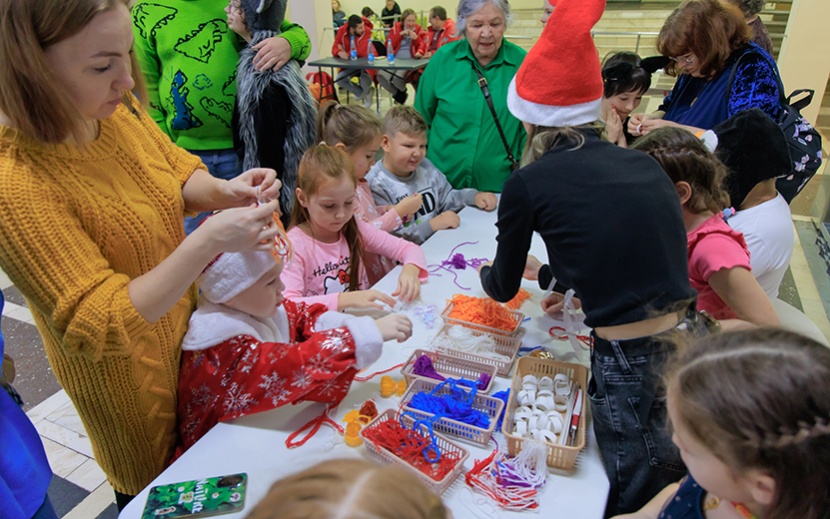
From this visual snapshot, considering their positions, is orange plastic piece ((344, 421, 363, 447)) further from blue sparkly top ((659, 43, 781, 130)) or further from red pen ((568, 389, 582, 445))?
blue sparkly top ((659, 43, 781, 130))

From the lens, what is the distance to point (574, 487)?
1.12 m

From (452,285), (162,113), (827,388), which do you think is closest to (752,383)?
(827,388)

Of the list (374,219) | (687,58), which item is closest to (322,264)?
(374,219)

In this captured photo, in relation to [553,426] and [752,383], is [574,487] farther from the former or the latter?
[752,383]

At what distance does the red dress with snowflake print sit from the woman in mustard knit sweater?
0.06 meters

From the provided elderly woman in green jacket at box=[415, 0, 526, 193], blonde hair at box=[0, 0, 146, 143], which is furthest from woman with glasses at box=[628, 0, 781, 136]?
blonde hair at box=[0, 0, 146, 143]

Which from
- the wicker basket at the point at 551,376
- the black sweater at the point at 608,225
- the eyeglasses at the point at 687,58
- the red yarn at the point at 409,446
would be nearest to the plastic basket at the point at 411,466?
the red yarn at the point at 409,446

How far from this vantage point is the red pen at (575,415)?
122 centimetres

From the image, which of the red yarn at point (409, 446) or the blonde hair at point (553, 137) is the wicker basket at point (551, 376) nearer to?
the red yarn at point (409, 446)

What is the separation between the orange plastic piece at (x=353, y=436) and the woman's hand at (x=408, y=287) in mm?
636

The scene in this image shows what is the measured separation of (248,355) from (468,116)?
1897 millimetres

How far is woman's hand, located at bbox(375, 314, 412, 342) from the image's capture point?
1.37 meters

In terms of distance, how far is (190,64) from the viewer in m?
2.37

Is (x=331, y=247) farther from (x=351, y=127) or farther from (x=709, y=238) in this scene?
(x=709, y=238)
